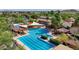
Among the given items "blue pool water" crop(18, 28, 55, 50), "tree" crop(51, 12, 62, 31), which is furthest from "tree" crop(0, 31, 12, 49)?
"tree" crop(51, 12, 62, 31)

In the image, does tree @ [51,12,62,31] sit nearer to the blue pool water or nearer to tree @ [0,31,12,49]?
the blue pool water

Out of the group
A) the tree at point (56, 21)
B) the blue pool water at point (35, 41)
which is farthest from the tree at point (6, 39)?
the tree at point (56, 21)

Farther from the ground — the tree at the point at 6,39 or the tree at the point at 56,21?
the tree at the point at 56,21

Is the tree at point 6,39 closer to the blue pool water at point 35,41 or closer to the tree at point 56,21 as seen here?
the blue pool water at point 35,41

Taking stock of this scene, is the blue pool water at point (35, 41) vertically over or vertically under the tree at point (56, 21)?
under

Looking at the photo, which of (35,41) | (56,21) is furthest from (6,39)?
(56,21)

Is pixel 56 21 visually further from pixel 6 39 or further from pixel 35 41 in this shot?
pixel 6 39

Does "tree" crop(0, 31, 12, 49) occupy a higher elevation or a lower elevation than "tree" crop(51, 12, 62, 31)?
lower
